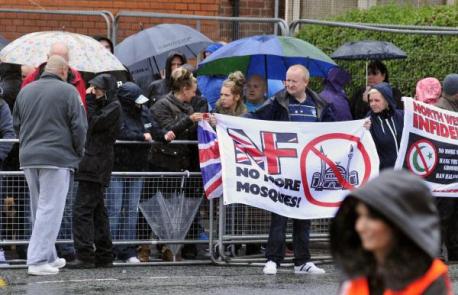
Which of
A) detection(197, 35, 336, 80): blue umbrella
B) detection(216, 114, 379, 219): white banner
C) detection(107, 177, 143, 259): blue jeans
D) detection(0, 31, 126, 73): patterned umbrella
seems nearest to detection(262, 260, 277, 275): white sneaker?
detection(216, 114, 379, 219): white banner

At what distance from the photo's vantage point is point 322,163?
10672 millimetres

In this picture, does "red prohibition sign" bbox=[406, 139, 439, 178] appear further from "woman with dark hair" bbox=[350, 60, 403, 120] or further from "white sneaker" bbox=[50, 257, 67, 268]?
"white sneaker" bbox=[50, 257, 67, 268]

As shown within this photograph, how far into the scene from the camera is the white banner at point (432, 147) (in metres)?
10.9

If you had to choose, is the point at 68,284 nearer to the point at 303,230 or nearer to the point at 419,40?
the point at 303,230

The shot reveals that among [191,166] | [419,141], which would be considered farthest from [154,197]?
[419,141]

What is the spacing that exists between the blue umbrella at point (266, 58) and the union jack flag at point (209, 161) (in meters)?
1.32

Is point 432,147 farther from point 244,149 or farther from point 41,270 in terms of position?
point 41,270

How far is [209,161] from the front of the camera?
10695 mm

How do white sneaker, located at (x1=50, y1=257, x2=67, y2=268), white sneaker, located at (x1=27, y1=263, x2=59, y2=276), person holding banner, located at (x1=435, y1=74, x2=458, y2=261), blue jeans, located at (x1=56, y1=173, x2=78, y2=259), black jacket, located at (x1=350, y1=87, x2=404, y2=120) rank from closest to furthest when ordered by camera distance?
white sneaker, located at (x1=27, y1=263, x2=59, y2=276)
white sneaker, located at (x1=50, y1=257, x2=67, y2=268)
blue jeans, located at (x1=56, y1=173, x2=78, y2=259)
person holding banner, located at (x1=435, y1=74, x2=458, y2=261)
black jacket, located at (x1=350, y1=87, x2=404, y2=120)

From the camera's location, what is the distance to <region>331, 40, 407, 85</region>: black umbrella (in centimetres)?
1276

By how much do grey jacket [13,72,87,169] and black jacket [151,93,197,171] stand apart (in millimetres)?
1206

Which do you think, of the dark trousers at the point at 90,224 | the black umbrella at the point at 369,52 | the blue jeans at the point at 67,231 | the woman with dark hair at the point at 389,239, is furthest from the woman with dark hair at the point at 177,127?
the woman with dark hair at the point at 389,239

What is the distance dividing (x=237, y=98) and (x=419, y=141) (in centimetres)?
183

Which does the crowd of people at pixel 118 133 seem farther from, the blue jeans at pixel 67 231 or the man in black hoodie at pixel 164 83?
the man in black hoodie at pixel 164 83
